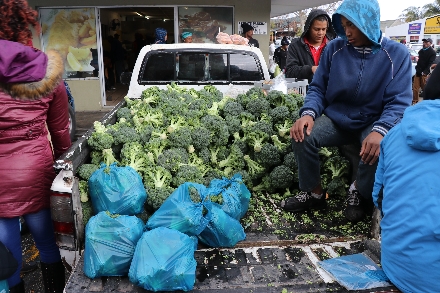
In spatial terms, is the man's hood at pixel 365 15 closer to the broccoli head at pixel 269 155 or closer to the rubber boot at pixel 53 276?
the broccoli head at pixel 269 155

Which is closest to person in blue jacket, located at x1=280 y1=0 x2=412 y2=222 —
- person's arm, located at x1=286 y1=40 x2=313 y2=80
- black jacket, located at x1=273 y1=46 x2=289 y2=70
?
person's arm, located at x1=286 y1=40 x2=313 y2=80

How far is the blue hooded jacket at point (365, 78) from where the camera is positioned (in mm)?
3062

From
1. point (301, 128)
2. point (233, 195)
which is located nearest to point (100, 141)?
point (233, 195)

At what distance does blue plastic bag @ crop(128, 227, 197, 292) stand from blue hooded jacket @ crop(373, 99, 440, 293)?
1.20 m

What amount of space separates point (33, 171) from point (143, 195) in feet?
2.60

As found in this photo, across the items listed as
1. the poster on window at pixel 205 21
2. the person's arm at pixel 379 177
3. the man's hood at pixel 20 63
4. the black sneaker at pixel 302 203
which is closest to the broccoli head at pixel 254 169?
the black sneaker at pixel 302 203

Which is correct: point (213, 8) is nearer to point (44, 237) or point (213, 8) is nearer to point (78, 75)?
point (78, 75)

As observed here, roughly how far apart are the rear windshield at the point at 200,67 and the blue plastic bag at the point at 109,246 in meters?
3.30

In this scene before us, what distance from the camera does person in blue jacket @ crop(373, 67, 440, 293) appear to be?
1.89 meters

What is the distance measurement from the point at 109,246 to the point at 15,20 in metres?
1.60

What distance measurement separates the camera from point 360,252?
8.89ft

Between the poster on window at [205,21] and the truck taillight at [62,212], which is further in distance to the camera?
the poster on window at [205,21]

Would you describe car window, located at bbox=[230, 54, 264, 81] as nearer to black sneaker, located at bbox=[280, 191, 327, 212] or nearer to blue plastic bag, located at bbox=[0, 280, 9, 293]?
black sneaker, located at bbox=[280, 191, 327, 212]

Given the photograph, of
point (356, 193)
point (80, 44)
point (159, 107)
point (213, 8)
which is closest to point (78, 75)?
point (80, 44)
